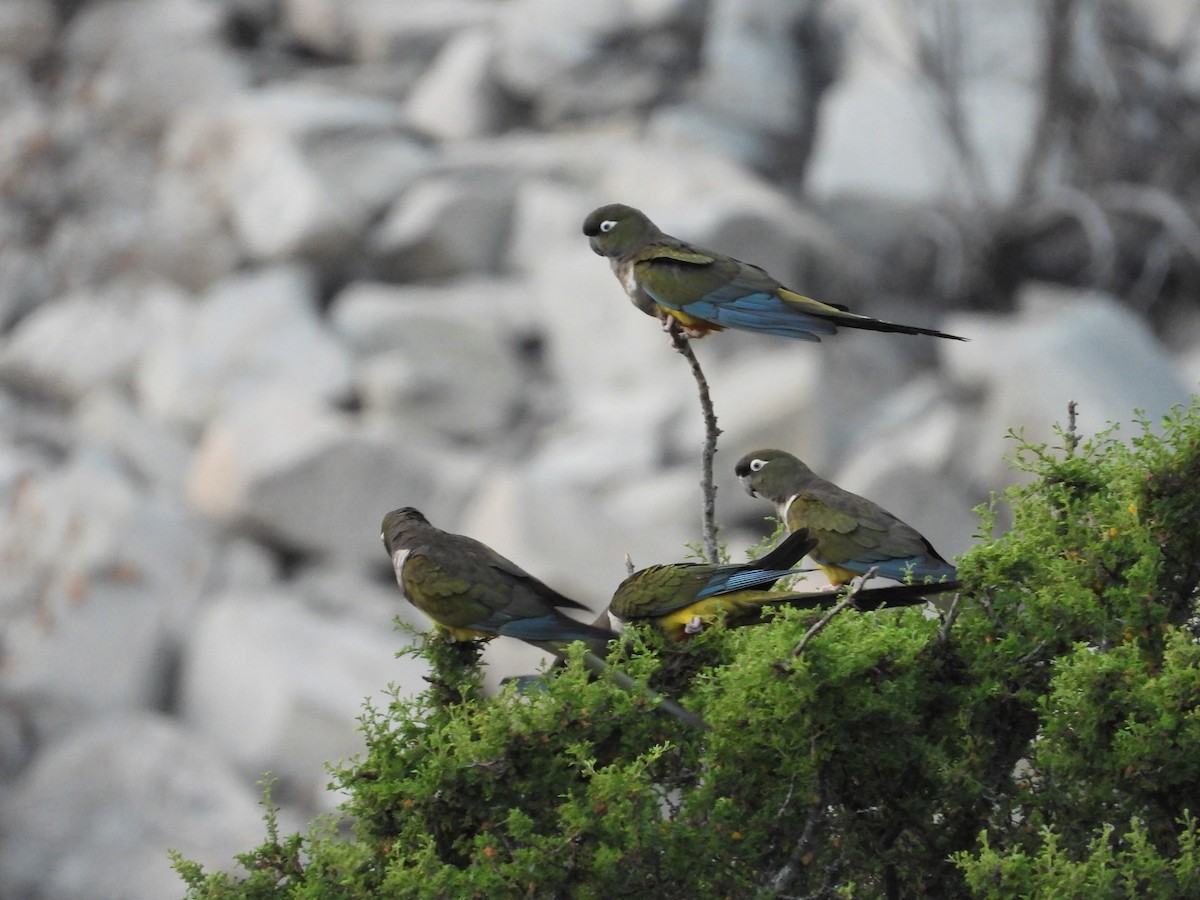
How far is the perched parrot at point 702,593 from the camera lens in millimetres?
4090

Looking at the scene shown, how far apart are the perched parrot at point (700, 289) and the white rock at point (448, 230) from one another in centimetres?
1568

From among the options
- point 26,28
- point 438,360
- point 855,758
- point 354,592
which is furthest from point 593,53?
point 855,758

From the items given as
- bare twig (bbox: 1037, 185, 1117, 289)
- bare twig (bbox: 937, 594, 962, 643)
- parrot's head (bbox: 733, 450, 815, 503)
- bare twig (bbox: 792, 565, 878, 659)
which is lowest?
bare twig (bbox: 792, 565, 878, 659)

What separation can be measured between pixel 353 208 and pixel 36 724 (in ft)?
28.8

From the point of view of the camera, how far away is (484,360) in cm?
1903

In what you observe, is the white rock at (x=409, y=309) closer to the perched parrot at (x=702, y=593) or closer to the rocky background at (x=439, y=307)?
the rocky background at (x=439, y=307)

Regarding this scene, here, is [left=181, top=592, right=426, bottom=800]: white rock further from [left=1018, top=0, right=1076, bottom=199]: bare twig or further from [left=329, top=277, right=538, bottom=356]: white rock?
[left=1018, top=0, right=1076, bottom=199]: bare twig

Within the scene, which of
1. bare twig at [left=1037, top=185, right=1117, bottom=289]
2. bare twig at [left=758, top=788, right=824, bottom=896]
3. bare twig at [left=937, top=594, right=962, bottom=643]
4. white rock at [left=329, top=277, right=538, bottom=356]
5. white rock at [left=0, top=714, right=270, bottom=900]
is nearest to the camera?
bare twig at [left=758, top=788, right=824, bottom=896]

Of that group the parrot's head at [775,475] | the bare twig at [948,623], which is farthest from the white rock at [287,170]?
the bare twig at [948,623]

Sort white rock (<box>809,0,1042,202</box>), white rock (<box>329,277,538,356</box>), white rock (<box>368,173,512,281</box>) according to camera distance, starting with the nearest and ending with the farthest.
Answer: white rock (<box>329,277,538,356</box>) < white rock (<box>809,0,1042,202</box>) < white rock (<box>368,173,512,281</box>)

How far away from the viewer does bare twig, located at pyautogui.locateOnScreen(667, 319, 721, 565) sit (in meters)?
4.37

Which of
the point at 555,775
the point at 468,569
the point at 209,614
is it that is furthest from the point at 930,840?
the point at 209,614

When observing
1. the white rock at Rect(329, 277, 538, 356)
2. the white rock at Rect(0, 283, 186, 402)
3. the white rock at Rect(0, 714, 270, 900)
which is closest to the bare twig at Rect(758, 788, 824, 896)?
the white rock at Rect(0, 714, 270, 900)

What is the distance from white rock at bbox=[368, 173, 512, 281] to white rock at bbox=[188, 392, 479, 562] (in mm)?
4306
